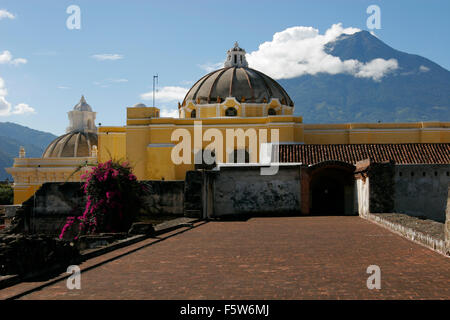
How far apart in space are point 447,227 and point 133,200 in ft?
32.4

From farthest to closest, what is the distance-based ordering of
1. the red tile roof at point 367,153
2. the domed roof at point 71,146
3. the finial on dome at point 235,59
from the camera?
the domed roof at point 71,146 → the finial on dome at point 235,59 → the red tile roof at point 367,153

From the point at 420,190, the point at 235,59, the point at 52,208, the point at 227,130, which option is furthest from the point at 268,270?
the point at 235,59

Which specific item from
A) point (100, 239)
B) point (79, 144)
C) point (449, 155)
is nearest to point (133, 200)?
point (100, 239)

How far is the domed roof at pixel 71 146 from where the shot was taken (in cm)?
4706

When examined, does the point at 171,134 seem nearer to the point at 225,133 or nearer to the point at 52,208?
the point at 225,133

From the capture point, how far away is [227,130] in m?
35.2

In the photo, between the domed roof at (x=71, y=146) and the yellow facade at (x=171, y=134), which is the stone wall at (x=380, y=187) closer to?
the yellow facade at (x=171, y=134)

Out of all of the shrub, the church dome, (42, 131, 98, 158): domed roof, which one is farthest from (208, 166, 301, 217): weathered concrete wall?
the shrub

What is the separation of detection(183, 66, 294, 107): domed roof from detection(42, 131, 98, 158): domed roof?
12.6 m

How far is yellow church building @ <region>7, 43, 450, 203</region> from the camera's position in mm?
35156

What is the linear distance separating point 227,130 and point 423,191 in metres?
19.0

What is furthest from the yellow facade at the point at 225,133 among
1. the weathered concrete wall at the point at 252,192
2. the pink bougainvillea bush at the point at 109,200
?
the pink bougainvillea bush at the point at 109,200

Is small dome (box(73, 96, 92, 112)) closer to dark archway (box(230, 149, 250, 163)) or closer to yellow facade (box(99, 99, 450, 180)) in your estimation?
yellow facade (box(99, 99, 450, 180))

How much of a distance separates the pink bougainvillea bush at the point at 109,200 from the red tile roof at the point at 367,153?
30.9 feet
